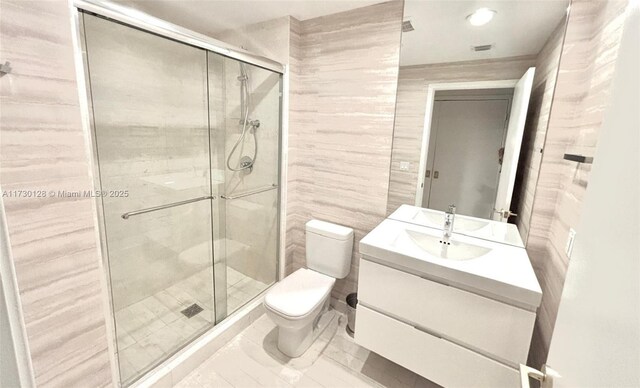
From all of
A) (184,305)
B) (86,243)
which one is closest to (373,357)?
(184,305)

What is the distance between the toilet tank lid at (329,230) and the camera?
1985mm

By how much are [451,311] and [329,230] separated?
971 millimetres

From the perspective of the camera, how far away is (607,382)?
40cm

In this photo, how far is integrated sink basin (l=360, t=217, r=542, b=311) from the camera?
114 cm

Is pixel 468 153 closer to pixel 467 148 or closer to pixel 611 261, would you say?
pixel 467 148

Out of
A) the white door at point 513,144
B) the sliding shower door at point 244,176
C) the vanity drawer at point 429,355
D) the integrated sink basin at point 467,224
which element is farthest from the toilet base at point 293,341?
the white door at point 513,144

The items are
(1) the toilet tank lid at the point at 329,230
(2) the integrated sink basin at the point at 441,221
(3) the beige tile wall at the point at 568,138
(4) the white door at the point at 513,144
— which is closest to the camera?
(3) the beige tile wall at the point at 568,138

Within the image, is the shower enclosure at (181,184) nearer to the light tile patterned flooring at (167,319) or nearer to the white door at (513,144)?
the light tile patterned flooring at (167,319)

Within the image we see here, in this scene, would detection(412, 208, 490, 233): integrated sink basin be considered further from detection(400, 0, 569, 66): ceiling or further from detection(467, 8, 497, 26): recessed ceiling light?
detection(467, 8, 497, 26): recessed ceiling light

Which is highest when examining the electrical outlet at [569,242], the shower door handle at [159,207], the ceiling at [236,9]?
the ceiling at [236,9]

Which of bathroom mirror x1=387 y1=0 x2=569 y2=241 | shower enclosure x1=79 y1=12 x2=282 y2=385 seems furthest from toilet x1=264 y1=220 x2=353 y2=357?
bathroom mirror x1=387 y1=0 x2=569 y2=241

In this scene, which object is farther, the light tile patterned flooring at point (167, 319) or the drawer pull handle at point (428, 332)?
the light tile patterned flooring at point (167, 319)

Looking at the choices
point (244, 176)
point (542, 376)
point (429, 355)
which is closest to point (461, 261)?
point (429, 355)

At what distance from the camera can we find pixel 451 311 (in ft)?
4.18
